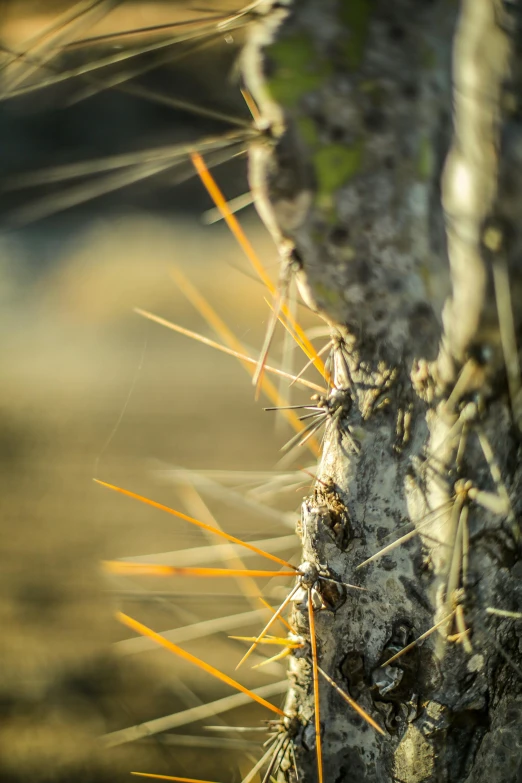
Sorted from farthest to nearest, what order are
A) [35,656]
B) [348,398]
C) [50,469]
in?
[50,469] → [35,656] → [348,398]

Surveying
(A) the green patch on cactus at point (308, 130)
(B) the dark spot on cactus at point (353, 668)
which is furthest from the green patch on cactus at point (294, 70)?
(B) the dark spot on cactus at point (353, 668)

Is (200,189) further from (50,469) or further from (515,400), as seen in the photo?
(515,400)

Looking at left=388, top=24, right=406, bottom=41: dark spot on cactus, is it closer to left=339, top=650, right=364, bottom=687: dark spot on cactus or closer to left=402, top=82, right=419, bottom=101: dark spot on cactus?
left=402, top=82, right=419, bottom=101: dark spot on cactus

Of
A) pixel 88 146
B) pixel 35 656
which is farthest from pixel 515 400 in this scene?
pixel 88 146

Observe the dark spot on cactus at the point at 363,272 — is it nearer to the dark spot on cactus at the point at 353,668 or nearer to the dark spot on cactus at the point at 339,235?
the dark spot on cactus at the point at 339,235

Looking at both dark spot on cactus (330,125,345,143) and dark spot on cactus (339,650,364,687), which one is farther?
dark spot on cactus (339,650,364,687)

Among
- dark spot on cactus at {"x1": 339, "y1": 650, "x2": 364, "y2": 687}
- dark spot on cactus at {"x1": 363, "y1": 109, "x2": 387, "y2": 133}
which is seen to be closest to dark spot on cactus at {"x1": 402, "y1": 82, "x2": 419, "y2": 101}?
dark spot on cactus at {"x1": 363, "y1": 109, "x2": 387, "y2": 133}

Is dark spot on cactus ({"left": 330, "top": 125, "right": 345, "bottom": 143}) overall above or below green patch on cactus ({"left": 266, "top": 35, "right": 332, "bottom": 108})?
below
